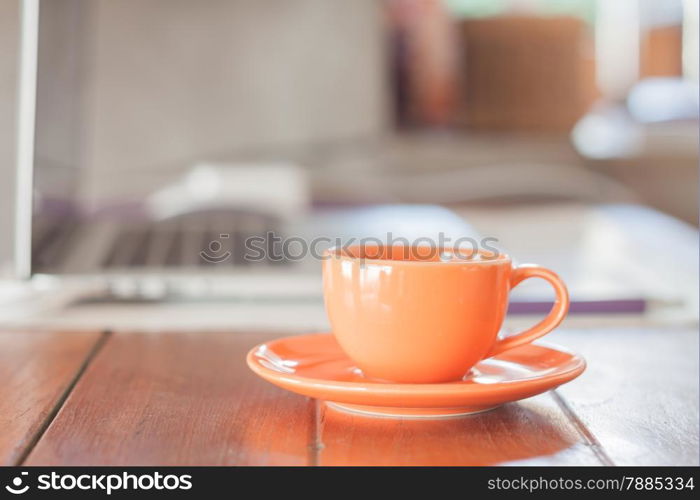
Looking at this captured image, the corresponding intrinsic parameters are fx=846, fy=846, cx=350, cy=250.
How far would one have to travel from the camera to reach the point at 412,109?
241cm

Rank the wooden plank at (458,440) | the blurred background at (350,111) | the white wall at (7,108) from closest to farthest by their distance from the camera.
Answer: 1. the wooden plank at (458,440)
2. the white wall at (7,108)
3. the blurred background at (350,111)

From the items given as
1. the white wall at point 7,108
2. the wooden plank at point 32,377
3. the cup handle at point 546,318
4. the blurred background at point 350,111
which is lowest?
the wooden plank at point 32,377

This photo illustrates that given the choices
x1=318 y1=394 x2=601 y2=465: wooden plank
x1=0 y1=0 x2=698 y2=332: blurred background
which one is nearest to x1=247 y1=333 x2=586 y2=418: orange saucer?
x1=318 y1=394 x2=601 y2=465: wooden plank

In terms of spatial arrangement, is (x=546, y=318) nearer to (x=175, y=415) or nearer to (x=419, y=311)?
(x=419, y=311)

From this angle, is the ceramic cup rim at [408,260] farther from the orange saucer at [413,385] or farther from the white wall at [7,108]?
the white wall at [7,108]

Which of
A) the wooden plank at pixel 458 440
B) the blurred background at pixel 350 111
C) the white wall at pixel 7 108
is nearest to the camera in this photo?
the wooden plank at pixel 458 440

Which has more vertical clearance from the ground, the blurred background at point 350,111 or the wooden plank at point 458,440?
the blurred background at point 350,111

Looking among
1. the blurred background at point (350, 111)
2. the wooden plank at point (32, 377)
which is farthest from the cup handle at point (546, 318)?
the blurred background at point (350, 111)

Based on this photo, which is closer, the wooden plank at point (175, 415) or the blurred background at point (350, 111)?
the wooden plank at point (175, 415)

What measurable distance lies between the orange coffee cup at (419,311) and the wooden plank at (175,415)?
0.15ft

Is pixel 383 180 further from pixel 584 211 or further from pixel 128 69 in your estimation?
pixel 584 211

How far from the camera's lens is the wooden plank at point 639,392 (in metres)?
0.36

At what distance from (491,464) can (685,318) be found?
373 mm

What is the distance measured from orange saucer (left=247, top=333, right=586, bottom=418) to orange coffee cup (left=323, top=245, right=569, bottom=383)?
0.01 m
